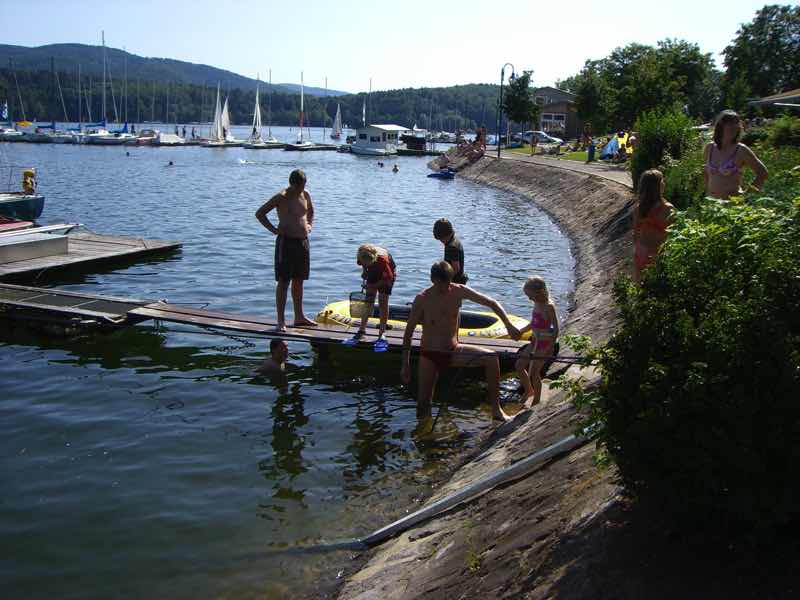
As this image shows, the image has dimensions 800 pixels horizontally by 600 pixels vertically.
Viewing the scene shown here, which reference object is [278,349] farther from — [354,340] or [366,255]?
[366,255]

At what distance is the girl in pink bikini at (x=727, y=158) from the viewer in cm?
828

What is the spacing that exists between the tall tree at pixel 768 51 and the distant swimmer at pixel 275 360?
80337 millimetres

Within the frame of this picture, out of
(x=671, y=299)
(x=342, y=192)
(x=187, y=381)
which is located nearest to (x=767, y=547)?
(x=671, y=299)

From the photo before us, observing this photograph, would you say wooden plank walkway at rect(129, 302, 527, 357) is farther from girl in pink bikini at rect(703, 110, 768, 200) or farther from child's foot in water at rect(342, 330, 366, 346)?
girl in pink bikini at rect(703, 110, 768, 200)

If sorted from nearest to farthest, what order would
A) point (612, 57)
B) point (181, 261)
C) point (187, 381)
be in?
point (187, 381), point (181, 261), point (612, 57)

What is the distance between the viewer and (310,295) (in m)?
18.3

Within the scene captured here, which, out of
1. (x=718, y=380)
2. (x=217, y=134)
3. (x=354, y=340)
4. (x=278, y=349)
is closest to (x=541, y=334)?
(x=354, y=340)

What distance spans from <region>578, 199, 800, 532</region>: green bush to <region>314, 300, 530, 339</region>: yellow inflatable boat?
6.61 m

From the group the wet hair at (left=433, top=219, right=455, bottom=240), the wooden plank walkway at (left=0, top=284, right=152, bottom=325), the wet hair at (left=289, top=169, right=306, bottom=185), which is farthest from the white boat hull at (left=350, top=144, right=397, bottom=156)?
the wet hair at (left=433, top=219, right=455, bottom=240)

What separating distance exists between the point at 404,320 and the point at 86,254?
11.4 m

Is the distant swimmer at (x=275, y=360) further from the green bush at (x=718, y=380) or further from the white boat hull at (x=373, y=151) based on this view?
the white boat hull at (x=373, y=151)

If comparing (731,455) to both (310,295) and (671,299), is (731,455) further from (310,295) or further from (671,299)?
(310,295)

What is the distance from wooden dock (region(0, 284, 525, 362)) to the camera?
11.2 meters

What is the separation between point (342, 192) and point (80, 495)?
1788 inches
